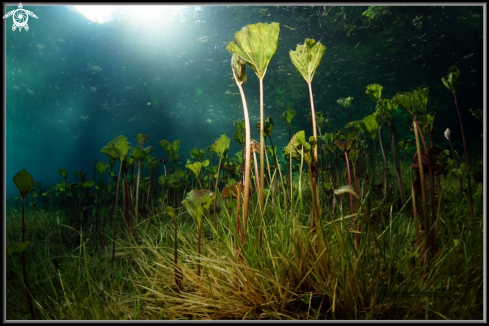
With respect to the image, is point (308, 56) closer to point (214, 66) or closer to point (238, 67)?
point (238, 67)

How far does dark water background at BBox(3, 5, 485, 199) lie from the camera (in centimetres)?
734

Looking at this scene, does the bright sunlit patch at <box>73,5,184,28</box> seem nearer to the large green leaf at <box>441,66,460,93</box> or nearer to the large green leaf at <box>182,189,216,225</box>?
the large green leaf at <box>441,66,460,93</box>

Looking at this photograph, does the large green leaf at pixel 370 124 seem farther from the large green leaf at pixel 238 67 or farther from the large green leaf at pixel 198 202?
the large green leaf at pixel 198 202

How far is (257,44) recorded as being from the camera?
0.87 metres

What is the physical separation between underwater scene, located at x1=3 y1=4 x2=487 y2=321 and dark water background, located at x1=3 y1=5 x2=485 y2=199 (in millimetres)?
84

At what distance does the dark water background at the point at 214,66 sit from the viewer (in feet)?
24.1

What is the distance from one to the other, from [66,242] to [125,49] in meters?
11.1

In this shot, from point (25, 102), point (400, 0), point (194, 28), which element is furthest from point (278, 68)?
point (25, 102)

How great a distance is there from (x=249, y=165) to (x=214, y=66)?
1048 cm

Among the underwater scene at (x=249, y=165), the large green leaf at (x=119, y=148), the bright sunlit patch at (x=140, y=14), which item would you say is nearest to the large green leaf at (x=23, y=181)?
the underwater scene at (x=249, y=165)

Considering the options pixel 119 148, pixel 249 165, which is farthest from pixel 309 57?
pixel 119 148

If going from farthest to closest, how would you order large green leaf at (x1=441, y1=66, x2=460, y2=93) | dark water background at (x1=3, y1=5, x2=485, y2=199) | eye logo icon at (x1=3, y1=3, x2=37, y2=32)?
1. dark water background at (x1=3, y1=5, x2=485, y2=199)
2. eye logo icon at (x1=3, y1=3, x2=37, y2=32)
3. large green leaf at (x1=441, y1=66, x2=460, y2=93)

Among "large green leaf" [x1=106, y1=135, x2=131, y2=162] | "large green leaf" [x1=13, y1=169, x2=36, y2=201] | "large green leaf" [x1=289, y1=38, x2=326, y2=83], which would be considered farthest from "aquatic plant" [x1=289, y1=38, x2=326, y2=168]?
"large green leaf" [x1=13, y1=169, x2=36, y2=201]

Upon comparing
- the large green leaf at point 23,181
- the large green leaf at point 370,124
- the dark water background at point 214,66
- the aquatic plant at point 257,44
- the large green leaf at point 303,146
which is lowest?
the large green leaf at point 23,181
